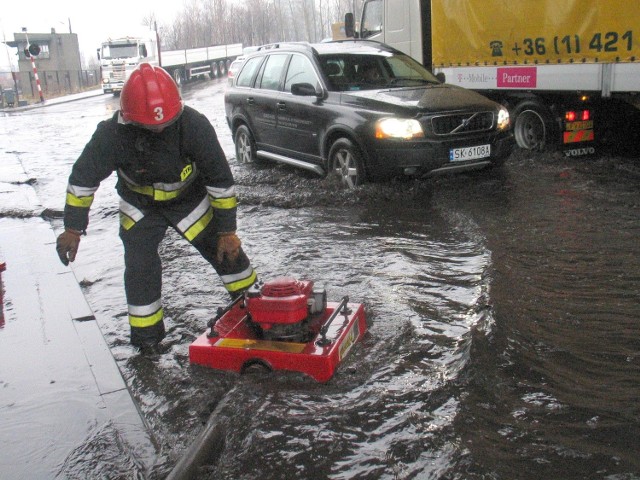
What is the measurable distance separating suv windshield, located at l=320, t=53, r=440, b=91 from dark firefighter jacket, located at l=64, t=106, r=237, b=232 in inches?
173

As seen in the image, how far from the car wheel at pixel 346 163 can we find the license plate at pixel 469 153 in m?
0.98

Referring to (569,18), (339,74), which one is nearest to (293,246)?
(339,74)

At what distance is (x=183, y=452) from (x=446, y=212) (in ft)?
14.6

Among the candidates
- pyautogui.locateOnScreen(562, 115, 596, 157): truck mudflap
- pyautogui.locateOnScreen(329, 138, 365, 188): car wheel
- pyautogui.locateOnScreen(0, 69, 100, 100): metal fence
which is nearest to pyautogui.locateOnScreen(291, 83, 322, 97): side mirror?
pyautogui.locateOnScreen(329, 138, 365, 188): car wheel

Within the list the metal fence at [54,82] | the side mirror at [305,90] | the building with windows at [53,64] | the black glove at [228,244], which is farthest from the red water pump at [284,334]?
the building with windows at [53,64]

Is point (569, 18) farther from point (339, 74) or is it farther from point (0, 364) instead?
point (0, 364)

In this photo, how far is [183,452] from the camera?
290cm

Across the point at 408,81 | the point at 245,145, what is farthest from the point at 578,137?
the point at 245,145

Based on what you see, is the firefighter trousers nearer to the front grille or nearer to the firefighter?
the firefighter

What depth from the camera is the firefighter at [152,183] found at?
369 centimetres

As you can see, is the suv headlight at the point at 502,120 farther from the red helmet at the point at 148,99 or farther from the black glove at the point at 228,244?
the red helmet at the point at 148,99

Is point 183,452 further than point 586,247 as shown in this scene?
No

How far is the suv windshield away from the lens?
319 inches

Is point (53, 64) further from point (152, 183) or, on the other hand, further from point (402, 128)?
point (152, 183)
